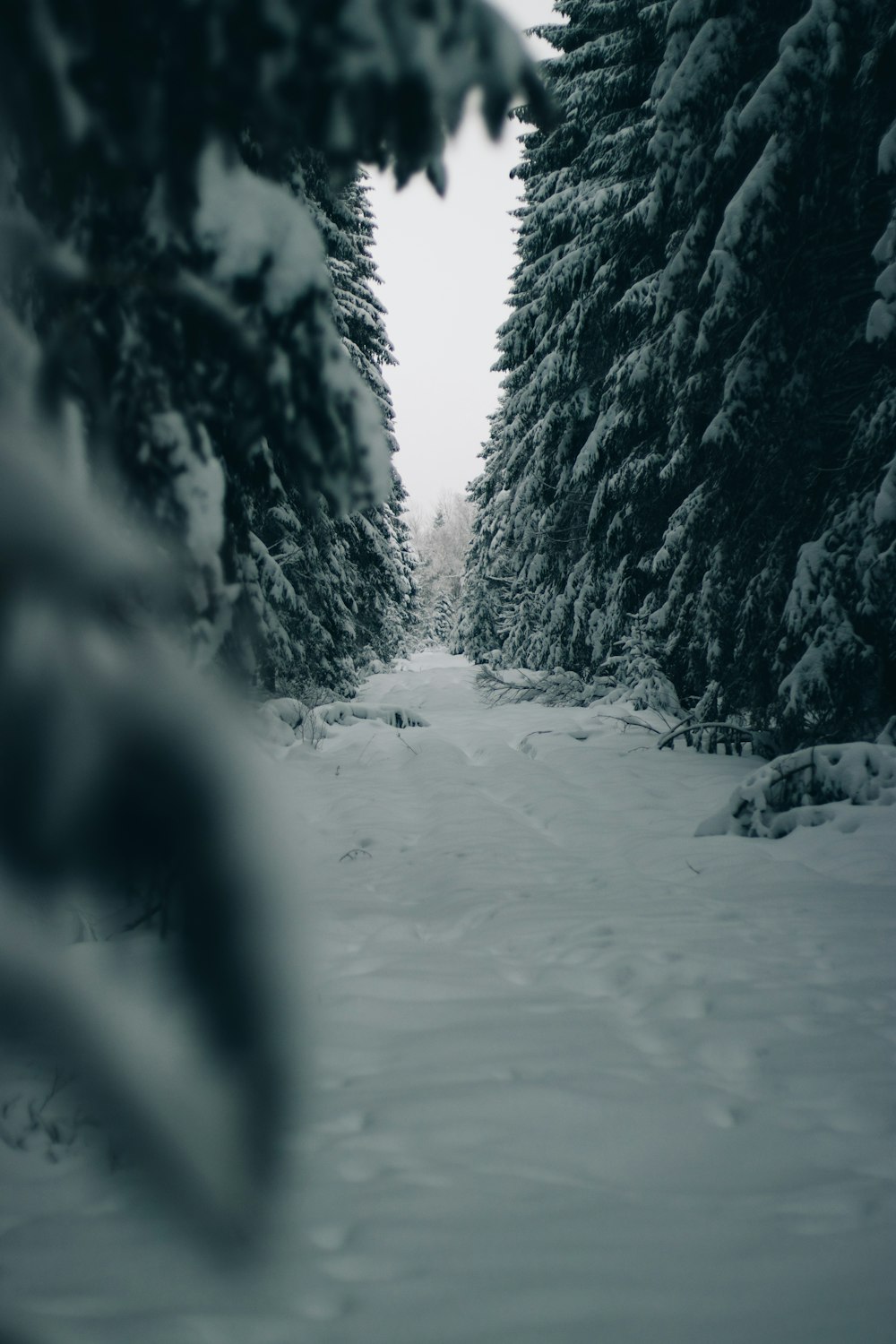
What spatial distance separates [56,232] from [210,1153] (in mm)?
1917

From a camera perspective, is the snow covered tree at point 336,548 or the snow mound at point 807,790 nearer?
the snow mound at point 807,790

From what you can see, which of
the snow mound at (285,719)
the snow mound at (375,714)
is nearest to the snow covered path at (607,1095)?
the snow mound at (285,719)

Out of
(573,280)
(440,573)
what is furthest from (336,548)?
(440,573)

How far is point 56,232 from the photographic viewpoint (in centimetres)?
136

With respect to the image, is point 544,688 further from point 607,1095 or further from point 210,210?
point 210,210

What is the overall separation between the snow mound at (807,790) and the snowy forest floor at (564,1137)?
48 cm

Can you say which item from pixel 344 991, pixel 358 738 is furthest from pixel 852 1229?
pixel 358 738

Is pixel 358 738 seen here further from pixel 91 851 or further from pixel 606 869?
pixel 91 851

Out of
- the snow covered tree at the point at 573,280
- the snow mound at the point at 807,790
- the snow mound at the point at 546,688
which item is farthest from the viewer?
the snow mound at the point at 546,688

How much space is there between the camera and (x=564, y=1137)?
1.93m

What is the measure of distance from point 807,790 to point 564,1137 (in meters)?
3.86

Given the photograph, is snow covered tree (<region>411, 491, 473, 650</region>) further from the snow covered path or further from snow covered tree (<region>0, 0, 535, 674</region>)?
snow covered tree (<region>0, 0, 535, 674</region>)

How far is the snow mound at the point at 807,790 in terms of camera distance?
4.84 metres

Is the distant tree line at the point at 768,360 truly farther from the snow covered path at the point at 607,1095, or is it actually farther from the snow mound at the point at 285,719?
the snow mound at the point at 285,719
